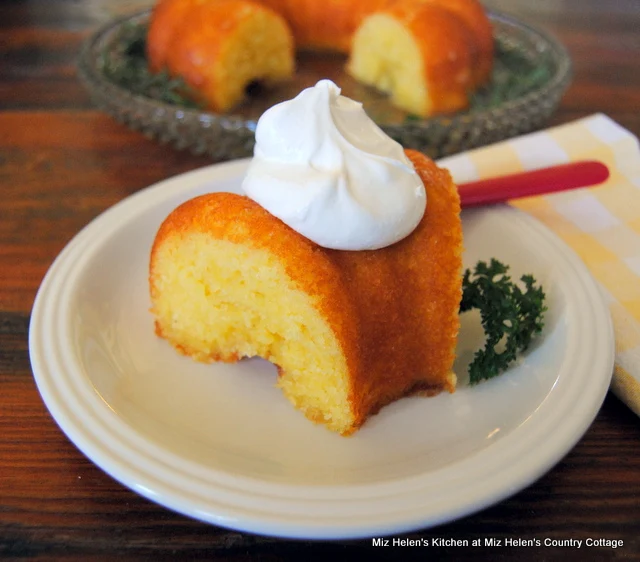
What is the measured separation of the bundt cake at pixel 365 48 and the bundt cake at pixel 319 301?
0.91 meters

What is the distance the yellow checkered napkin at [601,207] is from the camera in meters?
1.00

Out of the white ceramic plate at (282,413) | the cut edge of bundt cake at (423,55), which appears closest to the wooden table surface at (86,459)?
the white ceramic plate at (282,413)

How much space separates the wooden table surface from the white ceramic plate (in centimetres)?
9

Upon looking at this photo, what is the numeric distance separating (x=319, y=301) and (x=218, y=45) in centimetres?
120

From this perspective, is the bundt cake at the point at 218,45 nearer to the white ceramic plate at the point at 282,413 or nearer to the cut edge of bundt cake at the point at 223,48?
the cut edge of bundt cake at the point at 223,48

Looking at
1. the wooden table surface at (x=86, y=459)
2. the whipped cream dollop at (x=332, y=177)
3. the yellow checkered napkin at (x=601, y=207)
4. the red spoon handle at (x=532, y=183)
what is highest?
the whipped cream dollop at (x=332, y=177)

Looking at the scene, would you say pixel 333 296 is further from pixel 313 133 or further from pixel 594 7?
pixel 594 7

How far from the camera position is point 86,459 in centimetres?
85

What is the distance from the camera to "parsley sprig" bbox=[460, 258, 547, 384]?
94 cm

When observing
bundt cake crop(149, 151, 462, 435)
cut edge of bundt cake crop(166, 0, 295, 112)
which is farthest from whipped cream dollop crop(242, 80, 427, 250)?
cut edge of bundt cake crop(166, 0, 295, 112)

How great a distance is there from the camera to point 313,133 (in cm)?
91

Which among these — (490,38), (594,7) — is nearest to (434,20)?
(490,38)

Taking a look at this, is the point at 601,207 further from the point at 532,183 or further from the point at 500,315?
the point at 500,315

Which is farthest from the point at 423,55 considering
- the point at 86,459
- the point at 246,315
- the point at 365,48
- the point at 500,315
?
the point at 86,459
